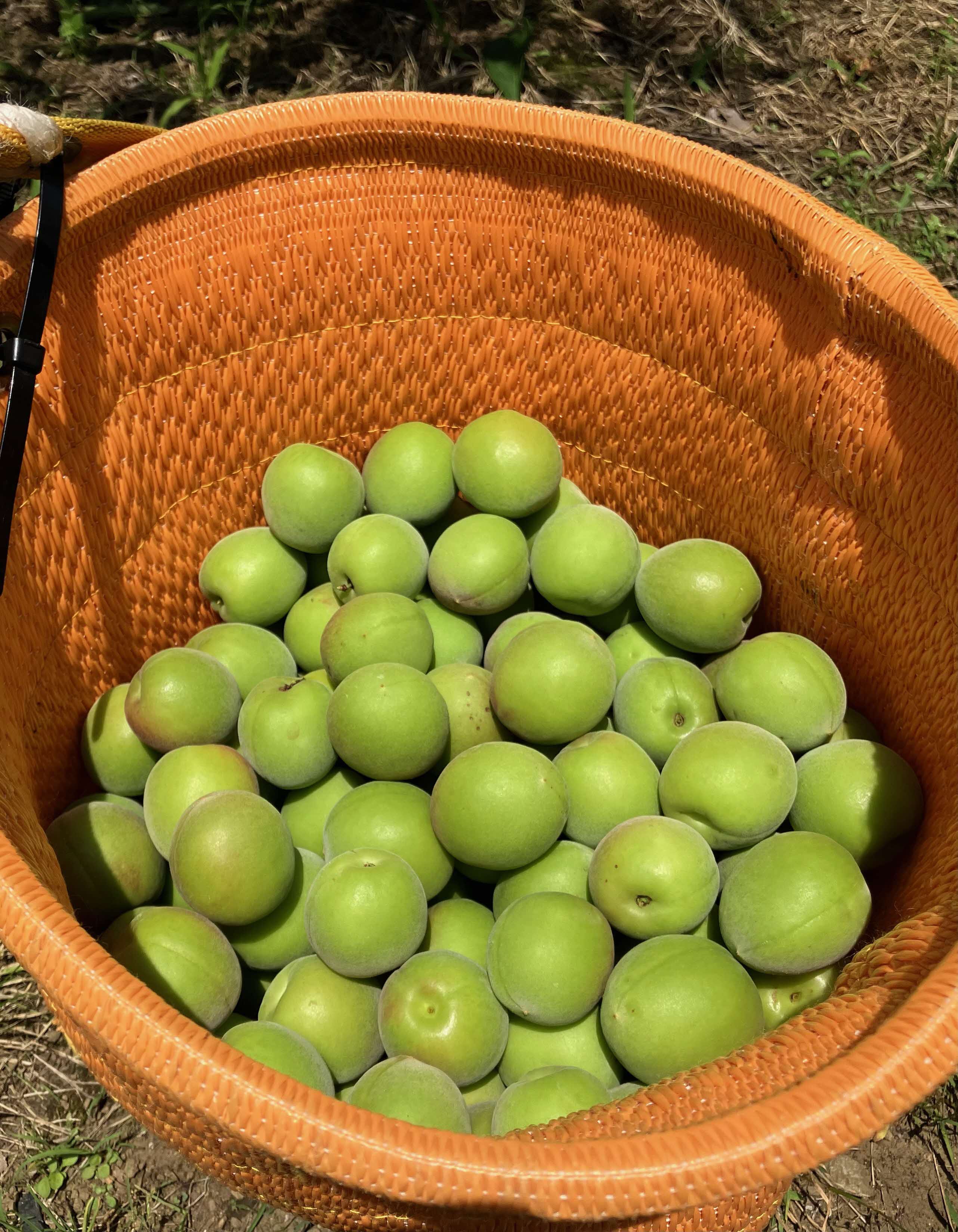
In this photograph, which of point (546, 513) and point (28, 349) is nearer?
point (28, 349)

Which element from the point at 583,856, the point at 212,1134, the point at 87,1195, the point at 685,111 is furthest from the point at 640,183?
the point at 87,1195

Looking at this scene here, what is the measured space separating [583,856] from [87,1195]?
1.15m

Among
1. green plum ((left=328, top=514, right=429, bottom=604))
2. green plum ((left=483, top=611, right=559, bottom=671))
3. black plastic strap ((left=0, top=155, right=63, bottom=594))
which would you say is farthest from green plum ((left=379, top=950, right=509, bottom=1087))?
black plastic strap ((left=0, top=155, right=63, bottom=594))

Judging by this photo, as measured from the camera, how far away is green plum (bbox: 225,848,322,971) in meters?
1.67

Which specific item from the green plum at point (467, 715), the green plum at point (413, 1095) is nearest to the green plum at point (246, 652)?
the green plum at point (467, 715)

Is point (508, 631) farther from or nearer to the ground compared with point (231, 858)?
farther from the ground

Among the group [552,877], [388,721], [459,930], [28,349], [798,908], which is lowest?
[459,930]

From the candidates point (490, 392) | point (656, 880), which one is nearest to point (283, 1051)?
point (656, 880)

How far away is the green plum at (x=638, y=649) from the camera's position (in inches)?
78.9

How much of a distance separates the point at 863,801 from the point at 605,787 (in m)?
0.43

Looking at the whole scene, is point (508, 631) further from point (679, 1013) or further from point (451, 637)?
point (679, 1013)

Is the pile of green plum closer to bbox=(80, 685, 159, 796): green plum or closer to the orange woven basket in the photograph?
bbox=(80, 685, 159, 796): green plum

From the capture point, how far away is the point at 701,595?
6.17ft

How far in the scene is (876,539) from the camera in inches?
71.9
